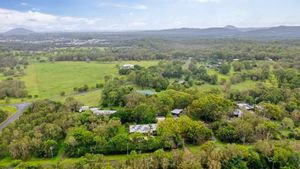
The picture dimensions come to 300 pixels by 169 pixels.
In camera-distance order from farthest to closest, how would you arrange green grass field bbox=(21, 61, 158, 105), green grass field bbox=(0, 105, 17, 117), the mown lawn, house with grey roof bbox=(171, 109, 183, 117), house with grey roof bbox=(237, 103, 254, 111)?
the mown lawn < green grass field bbox=(21, 61, 158, 105) < green grass field bbox=(0, 105, 17, 117) < house with grey roof bbox=(237, 103, 254, 111) < house with grey roof bbox=(171, 109, 183, 117)

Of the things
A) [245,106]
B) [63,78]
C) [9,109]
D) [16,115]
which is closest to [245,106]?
[245,106]

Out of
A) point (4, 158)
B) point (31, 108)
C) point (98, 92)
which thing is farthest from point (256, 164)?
point (98, 92)

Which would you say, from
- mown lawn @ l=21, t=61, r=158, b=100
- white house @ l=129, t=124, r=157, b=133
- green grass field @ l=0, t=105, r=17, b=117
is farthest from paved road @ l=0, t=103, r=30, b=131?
white house @ l=129, t=124, r=157, b=133

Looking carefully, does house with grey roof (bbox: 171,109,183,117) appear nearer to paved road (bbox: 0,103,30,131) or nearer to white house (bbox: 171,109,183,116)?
white house (bbox: 171,109,183,116)

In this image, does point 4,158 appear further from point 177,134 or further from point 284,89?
point 284,89

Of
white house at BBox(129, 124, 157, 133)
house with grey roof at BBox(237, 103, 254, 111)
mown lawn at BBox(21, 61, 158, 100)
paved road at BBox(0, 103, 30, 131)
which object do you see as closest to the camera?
white house at BBox(129, 124, 157, 133)

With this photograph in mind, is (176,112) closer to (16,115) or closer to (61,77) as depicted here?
(16,115)

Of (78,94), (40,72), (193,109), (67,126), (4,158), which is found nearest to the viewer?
(4,158)
